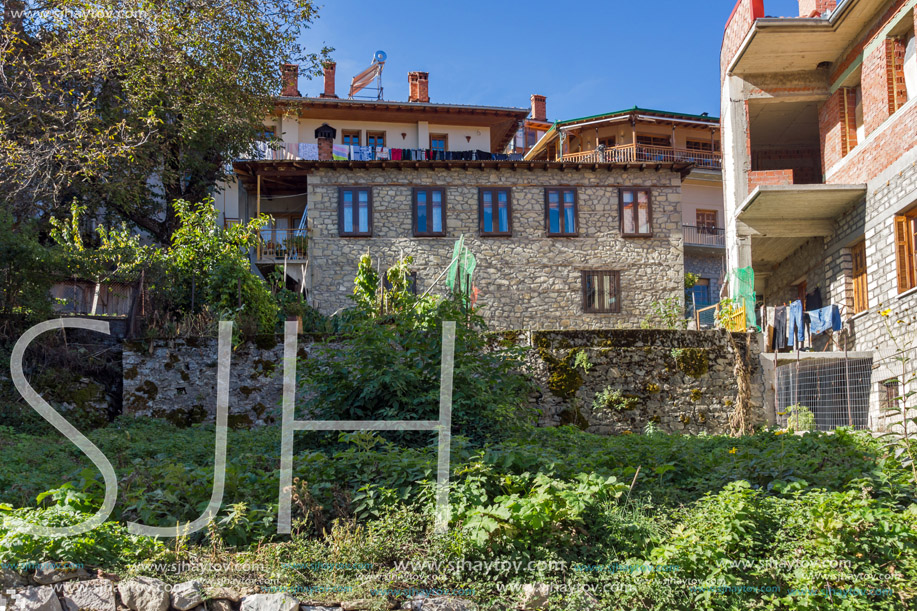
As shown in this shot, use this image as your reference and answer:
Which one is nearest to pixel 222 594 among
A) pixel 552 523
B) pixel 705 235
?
pixel 552 523

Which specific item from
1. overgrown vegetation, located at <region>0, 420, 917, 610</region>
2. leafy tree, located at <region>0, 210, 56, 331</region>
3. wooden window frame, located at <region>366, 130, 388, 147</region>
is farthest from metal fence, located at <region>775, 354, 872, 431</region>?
wooden window frame, located at <region>366, 130, 388, 147</region>

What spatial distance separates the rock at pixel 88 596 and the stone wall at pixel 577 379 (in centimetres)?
692

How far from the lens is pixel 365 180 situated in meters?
21.2

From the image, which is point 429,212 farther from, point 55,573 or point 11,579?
point 11,579

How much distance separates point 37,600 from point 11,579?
0.24 meters

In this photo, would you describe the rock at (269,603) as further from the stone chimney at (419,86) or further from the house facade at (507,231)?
the stone chimney at (419,86)

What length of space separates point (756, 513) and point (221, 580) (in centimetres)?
393

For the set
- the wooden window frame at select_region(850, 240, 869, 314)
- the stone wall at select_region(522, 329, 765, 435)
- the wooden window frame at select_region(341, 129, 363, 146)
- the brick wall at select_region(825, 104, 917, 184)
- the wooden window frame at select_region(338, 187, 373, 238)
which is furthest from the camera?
the wooden window frame at select_region(341, 129, 363, 146)

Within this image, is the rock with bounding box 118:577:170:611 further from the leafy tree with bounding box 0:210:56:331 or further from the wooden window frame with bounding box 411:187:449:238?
the wooden window frame with bounding box 411:187:449:238

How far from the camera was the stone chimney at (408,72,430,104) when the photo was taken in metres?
27.6

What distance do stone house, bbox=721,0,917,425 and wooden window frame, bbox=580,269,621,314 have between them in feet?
14.5

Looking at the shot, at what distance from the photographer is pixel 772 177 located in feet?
45.2

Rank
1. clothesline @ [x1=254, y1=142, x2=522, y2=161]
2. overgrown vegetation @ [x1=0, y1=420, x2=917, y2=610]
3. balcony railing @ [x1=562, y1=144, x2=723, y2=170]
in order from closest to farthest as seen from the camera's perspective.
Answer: overgrown vegetation @ [x1=0, y1=420, x2=917, y2=610] < clothesline @ [x1=254, y1=142, x2=522, y2=161] < balcony railing @ [x1=562, y1=144, x2=723, y2=170]

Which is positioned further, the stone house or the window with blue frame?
the window with blue frame
